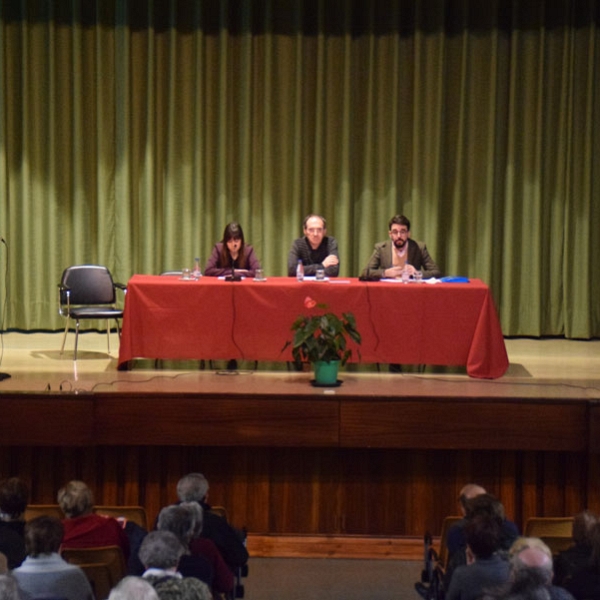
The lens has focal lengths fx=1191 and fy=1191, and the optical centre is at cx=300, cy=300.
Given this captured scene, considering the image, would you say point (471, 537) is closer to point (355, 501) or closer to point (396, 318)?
point (355, 501)

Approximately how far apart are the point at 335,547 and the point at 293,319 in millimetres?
1729

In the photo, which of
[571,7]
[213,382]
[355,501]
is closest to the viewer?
[355,501]

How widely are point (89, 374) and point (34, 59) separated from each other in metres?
3.62

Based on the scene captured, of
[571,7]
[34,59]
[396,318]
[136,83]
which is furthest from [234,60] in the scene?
[396,318]

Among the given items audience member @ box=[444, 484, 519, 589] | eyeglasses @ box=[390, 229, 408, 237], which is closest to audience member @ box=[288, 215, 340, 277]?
eyeglasses @ box=[390, 229, 408, 237]

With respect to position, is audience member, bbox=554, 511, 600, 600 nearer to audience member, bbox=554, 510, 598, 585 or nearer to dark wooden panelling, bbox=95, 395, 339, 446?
audience member, bbox=554, 510, 598, 585

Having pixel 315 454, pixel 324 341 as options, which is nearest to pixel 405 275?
pixel 324 341

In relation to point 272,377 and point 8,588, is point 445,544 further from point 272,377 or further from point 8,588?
point 272,377

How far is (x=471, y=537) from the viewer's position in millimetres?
3951

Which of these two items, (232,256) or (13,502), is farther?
(232,256)

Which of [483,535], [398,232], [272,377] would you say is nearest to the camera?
[483,535]

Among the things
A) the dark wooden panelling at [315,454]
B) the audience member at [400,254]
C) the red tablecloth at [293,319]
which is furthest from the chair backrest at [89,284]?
the dark wooden panelling at [315,454]

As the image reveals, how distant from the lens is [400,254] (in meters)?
8.11

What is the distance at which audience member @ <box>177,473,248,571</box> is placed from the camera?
15.0 feet
